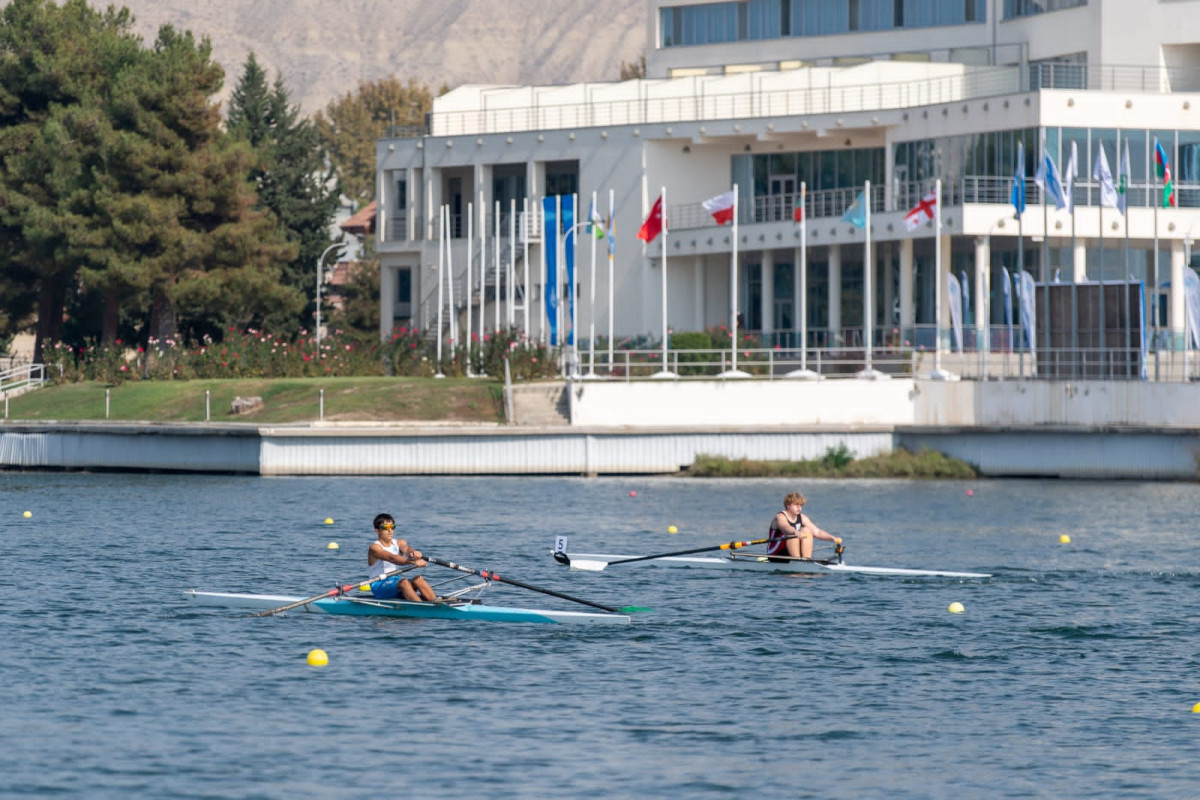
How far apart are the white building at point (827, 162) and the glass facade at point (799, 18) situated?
0.08 meters

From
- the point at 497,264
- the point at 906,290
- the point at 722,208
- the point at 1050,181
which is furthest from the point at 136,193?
the point at 1050,181

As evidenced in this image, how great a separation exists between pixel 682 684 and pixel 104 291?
5046cm

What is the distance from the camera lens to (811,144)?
74.1 m

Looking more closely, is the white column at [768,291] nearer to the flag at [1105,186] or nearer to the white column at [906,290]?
the white column at [906,290]

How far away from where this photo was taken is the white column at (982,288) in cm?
6084

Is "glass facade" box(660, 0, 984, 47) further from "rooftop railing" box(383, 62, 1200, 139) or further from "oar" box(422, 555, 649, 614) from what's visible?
"oar" box(422, 555, 649, 614)

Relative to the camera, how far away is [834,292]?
7056 cm

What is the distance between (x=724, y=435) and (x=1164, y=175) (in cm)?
1381

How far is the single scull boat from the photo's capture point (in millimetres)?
33344

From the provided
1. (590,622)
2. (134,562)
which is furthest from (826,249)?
(590,622)

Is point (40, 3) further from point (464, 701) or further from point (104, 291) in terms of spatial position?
point (464, 701)

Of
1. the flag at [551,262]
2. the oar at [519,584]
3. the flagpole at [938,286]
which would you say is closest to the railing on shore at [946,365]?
the flagpole at [938,286]

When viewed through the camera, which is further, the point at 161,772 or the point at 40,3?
the point at 40,3

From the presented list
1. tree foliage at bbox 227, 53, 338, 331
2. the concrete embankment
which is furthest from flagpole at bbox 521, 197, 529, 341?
the concrete embankment
